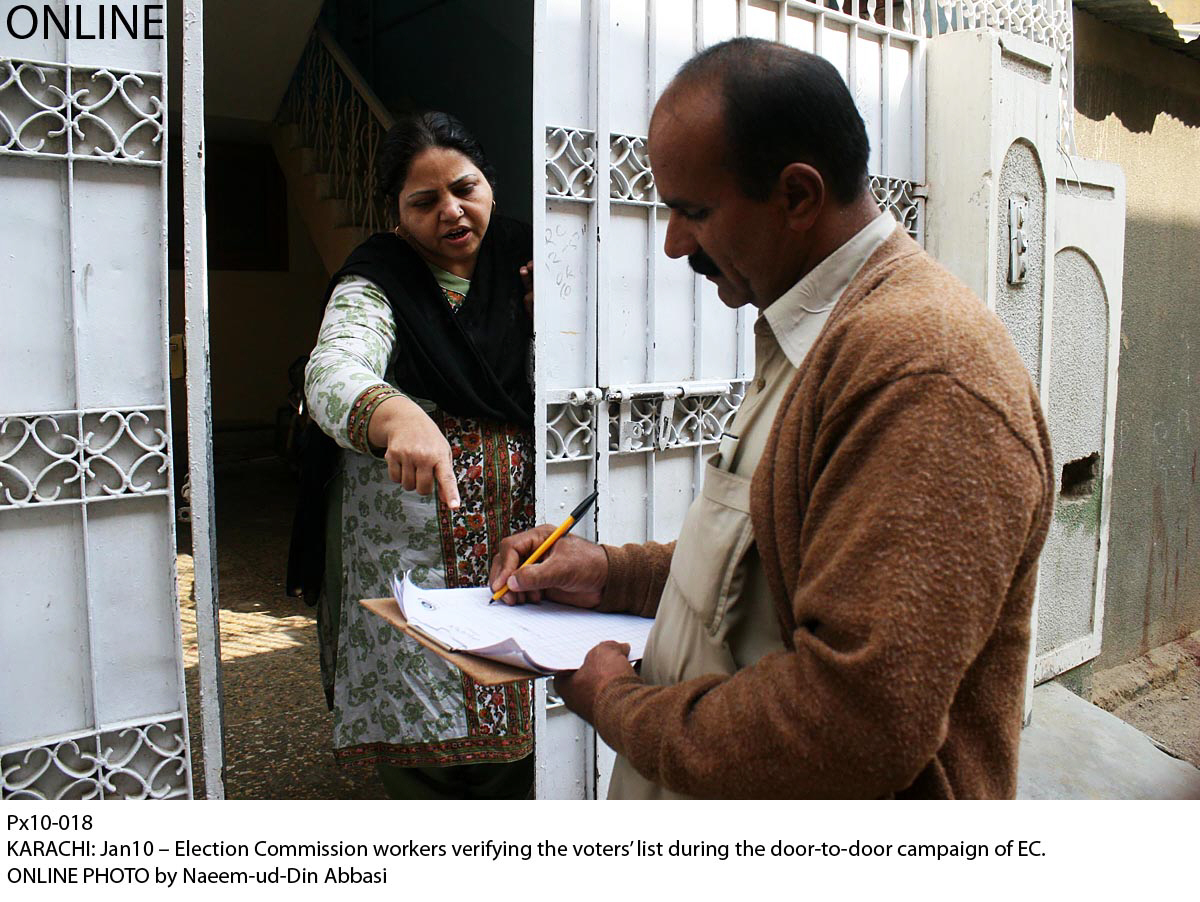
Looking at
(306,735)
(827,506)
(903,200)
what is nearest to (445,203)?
(827,506)

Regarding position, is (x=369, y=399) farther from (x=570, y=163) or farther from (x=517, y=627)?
(x=570, y=163)

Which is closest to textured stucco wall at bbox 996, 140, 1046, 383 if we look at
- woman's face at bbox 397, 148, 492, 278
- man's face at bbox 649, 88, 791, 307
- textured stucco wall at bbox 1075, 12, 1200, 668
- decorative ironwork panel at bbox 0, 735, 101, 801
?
textured stucco wall at bbox 1075, 12, 1200, 668

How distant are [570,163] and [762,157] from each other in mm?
1887

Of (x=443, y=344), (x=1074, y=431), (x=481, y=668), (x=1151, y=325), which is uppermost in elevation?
(x=1151, y=325)

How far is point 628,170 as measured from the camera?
3.11 m

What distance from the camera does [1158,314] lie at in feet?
19.6

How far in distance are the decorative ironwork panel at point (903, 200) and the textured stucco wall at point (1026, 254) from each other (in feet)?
1.00

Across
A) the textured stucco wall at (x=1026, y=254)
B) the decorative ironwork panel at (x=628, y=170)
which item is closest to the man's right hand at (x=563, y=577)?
the decorative ironwork panel at (x=628, y=170)

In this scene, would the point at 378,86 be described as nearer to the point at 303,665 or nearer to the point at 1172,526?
the point at 303,665

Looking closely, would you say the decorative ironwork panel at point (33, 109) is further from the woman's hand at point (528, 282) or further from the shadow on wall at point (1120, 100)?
the shadow on wall at point (1120, 100)

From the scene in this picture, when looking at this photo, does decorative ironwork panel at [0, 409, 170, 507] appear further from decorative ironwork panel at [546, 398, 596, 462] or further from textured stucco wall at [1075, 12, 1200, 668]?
textured stucco wall at [1075, 12, 1200, 668]

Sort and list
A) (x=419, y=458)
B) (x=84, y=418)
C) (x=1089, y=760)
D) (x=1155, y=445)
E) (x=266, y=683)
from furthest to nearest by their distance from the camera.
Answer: (x=1155, y=445) < (x=266, y=683) < (x=1089, y=760) < (x=84, y=418) < (x=419, y=458)

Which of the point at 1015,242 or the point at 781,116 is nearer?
the point at 781,116
